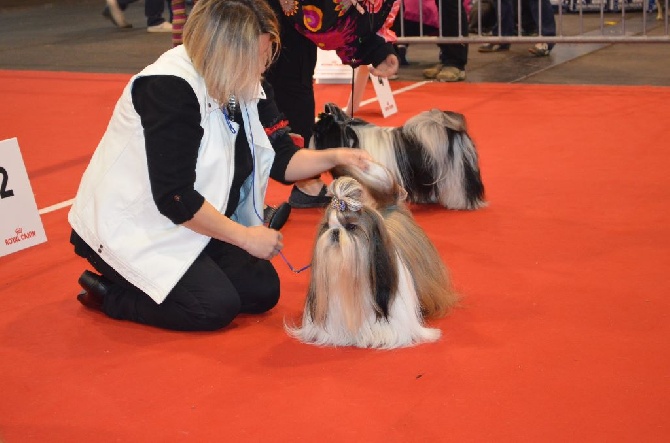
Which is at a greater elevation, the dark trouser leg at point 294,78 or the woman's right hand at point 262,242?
the dark trouser leg at point 294,78

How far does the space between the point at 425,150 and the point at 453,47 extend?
3264 millimetres

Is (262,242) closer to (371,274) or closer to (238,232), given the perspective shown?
(238,232)

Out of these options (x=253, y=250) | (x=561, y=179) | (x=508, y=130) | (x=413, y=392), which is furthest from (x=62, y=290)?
(x=508, y=130)

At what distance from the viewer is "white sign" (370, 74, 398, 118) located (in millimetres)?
5613

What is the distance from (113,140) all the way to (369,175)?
0.77 meters

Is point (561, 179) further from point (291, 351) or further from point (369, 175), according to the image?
point (291, 351)

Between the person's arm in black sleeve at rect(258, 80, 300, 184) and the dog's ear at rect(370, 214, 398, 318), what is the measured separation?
0.64 meters

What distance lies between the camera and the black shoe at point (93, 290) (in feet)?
9.88

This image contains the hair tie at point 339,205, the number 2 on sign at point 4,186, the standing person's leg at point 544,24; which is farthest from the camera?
the standing person's leg at point 544,24

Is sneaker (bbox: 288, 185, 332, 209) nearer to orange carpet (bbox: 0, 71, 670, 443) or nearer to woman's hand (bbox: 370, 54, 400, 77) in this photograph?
orange carpet (bbox: 0, 71, 670, 443)

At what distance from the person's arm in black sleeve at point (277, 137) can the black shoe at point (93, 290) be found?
2.09 feet

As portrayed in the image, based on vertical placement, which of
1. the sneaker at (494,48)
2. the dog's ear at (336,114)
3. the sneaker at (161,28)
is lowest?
the sneaker at (494,48)

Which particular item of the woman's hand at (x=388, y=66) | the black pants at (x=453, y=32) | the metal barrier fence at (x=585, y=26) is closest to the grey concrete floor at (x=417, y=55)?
the metal barrier fence at (x=585, y=26)

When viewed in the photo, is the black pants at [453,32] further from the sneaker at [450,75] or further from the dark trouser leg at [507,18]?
the dark trouser leg at [507,18]
